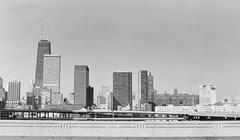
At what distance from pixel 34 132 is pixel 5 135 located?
154 cm

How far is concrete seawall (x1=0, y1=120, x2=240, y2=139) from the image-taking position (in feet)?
61.4

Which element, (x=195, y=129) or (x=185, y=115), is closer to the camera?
(x=195, y=129)

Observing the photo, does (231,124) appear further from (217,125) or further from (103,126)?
(103,126)

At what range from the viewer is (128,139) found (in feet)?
61.8

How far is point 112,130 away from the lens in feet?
62.6

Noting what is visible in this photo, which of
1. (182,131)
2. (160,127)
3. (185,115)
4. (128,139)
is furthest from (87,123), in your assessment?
(185,115)

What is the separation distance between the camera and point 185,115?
172000 mm

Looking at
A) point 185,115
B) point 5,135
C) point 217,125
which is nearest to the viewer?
point 5,135

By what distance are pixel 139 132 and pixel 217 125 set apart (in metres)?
4.58

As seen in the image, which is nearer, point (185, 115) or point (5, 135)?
point (5, 135)

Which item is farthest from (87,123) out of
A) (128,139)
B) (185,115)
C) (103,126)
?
(185,115)

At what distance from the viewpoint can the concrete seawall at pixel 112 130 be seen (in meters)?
18.7

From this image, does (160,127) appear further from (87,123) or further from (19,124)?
(19,124)

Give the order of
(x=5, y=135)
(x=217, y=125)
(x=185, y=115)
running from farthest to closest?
(x=185, y=115) → (x=217, y=125) → (x=5, y=135)
